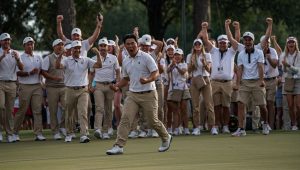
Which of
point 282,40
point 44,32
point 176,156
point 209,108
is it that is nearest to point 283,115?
point 209,108

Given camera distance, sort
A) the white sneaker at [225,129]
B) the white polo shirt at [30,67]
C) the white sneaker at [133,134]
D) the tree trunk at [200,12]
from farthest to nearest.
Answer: the tree trunk at [200,12]
the white sneaker at [225,129]
the white sneaker at [133,134]
the white polo shirt at [30,67]

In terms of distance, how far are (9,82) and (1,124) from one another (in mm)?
1178

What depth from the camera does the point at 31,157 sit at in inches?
799

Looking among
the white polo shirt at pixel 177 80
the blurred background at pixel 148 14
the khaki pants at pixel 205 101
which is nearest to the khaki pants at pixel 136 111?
the khaki pants at pixel 205 101

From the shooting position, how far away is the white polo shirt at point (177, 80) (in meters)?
27.3

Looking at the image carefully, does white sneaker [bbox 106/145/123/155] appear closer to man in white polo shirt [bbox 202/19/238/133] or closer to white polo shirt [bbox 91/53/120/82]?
white polo shirt [bbox 91/53/120/82]

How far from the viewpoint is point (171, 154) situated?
2000cm

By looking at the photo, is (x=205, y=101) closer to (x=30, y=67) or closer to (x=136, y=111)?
(x=30, y=67)

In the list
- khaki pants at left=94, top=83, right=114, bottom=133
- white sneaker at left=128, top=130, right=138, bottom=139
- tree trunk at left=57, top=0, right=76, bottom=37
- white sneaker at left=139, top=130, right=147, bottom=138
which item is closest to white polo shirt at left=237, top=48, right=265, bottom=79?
white sneaker at left=139, top=130, right=147, bottom=138

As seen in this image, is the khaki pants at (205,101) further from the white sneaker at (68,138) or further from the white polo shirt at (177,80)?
the white sneaker at (68,138)

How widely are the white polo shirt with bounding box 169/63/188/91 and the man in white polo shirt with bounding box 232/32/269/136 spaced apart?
6.56 ft

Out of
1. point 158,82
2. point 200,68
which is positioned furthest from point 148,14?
point 158,82

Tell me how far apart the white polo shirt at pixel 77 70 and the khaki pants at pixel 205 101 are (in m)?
3.89

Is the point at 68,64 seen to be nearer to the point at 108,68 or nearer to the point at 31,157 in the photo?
the point at 108,68
